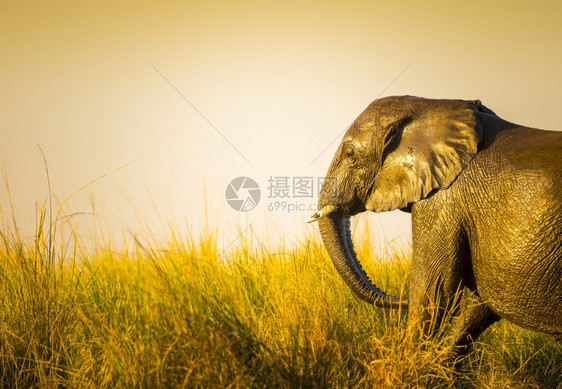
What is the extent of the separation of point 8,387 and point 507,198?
10.2 feet

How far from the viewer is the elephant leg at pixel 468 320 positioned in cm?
384

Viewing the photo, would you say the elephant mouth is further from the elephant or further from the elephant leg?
the elephant leg

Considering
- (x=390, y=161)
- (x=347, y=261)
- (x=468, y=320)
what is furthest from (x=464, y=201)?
A: (x=347, y=261)

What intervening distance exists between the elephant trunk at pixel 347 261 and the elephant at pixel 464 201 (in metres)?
0.02

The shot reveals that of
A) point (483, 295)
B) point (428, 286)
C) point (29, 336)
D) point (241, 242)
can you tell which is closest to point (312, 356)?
point (428, 286)

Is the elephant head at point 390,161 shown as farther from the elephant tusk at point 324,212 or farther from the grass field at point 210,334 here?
the grass field at point 210,334

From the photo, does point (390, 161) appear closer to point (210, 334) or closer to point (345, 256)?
point (345, 256)

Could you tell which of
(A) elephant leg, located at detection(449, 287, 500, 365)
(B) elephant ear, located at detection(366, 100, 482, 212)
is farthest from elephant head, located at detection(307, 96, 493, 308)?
(A) elephant leg, located at detection(449, 287, 500, 365)

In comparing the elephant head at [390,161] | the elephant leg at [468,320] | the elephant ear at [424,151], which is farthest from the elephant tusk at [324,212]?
the elephant leg at [468,320]

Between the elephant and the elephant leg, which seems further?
the elephant leg

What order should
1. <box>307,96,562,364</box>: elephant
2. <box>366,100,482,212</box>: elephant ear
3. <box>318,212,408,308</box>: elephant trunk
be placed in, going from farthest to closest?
<box>318,212,408,308</box>: elephant trunk, <box>366,100,482,212</box>: elephant ear, <box>307,96,562,364</box>: elephant

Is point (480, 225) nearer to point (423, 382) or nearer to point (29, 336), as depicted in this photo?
point (423, 382)

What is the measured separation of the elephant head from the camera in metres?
3.71

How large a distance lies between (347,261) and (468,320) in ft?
2.89
